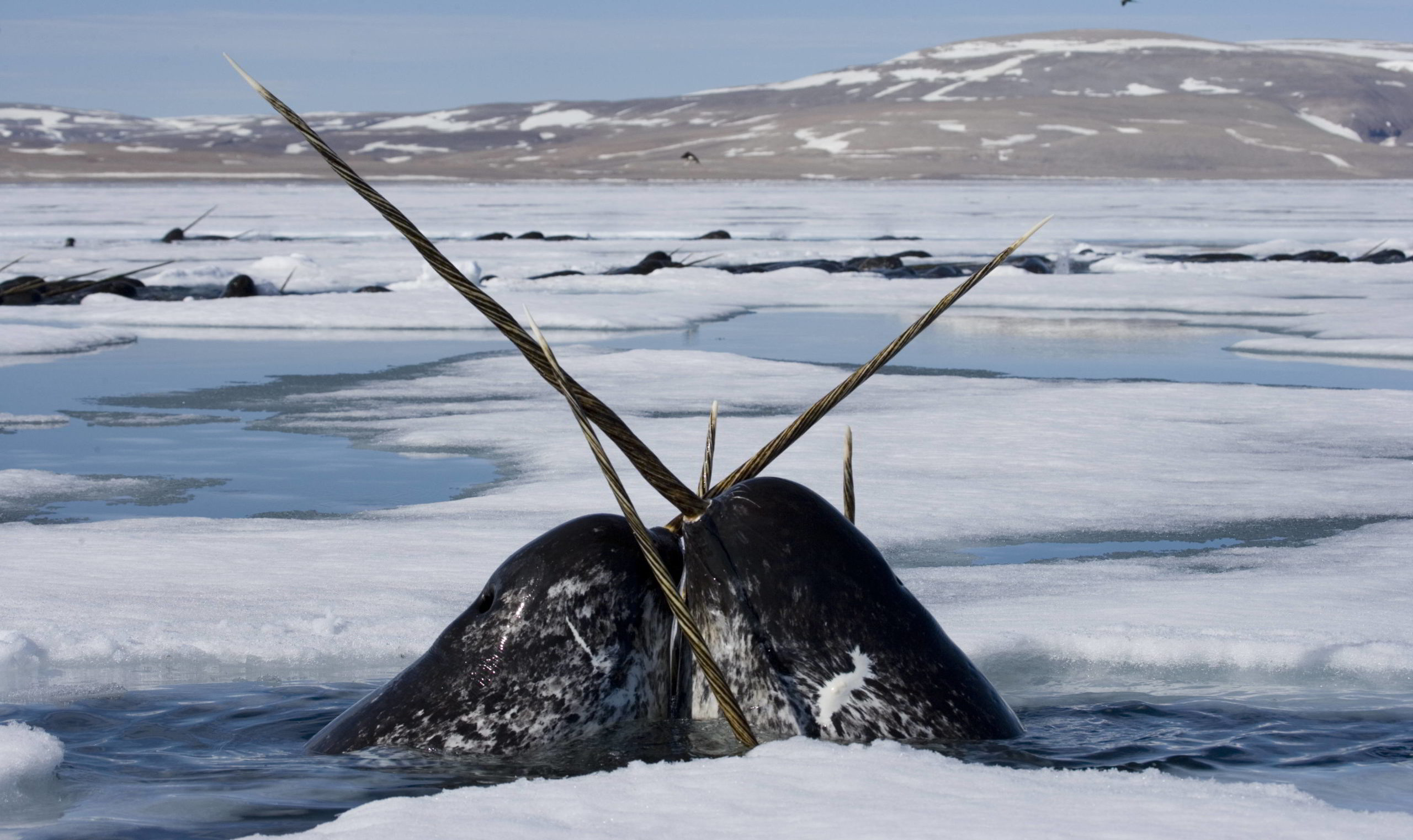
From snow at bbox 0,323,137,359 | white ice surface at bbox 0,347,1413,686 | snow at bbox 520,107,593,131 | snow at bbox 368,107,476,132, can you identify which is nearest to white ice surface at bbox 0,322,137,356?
snow at bbox 0,323,137,359

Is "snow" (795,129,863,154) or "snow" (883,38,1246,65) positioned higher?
"snow" (883,38,1246,65)

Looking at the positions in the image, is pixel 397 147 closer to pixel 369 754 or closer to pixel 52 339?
pixel 52 339

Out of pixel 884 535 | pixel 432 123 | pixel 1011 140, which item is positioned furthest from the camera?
pixel 432 123

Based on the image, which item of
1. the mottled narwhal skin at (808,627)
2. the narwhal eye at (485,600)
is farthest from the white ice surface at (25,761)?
the mottled narwhal skin at (808,627)

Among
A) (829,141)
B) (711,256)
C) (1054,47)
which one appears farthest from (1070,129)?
(711,256)

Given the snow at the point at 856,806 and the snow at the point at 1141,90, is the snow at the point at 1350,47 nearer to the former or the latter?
the snow at the point at 1141,90

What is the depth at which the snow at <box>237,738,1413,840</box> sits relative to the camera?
242 centimetres

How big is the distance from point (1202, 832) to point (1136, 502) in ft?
13.2

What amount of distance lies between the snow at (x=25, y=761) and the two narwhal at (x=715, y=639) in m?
0.54

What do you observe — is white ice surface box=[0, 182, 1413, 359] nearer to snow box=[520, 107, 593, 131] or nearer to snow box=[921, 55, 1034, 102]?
snow box=[921, 55, 1034, 102]

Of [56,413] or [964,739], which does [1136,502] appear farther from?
[56,413]

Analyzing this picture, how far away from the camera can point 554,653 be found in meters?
3.03

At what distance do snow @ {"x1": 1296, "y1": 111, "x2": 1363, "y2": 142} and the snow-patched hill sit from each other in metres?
0.29

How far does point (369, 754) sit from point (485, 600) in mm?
367
